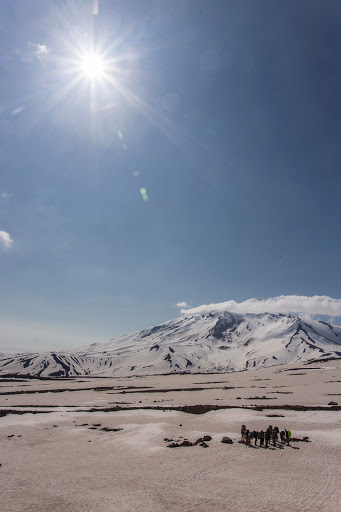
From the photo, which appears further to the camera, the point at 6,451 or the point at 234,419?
the point at 234,419

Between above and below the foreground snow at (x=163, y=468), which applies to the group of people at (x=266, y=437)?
above

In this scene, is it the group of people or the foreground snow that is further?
the group of people

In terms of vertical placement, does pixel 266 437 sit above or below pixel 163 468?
above

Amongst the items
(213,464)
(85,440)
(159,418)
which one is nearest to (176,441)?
(213,464)

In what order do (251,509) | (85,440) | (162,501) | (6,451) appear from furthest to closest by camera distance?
(85,440) → (6,451) → (162,501) → (251,509)

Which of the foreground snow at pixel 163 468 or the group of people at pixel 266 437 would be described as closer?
the foreground snow at pixel 163 468

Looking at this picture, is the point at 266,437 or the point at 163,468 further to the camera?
the point at 266,437

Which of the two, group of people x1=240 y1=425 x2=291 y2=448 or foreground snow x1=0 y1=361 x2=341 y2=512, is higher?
group of people x1=240 y1=425 x2=291 y2=448

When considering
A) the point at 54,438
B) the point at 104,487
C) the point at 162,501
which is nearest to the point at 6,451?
the point at 54,438

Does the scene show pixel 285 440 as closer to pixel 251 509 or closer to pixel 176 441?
pixel 176 441

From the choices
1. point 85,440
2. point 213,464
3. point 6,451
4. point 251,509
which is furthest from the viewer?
point 85,440

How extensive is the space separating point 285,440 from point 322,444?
3.24 meters

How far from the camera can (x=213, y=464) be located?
890 inches

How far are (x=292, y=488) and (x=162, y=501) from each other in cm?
798
